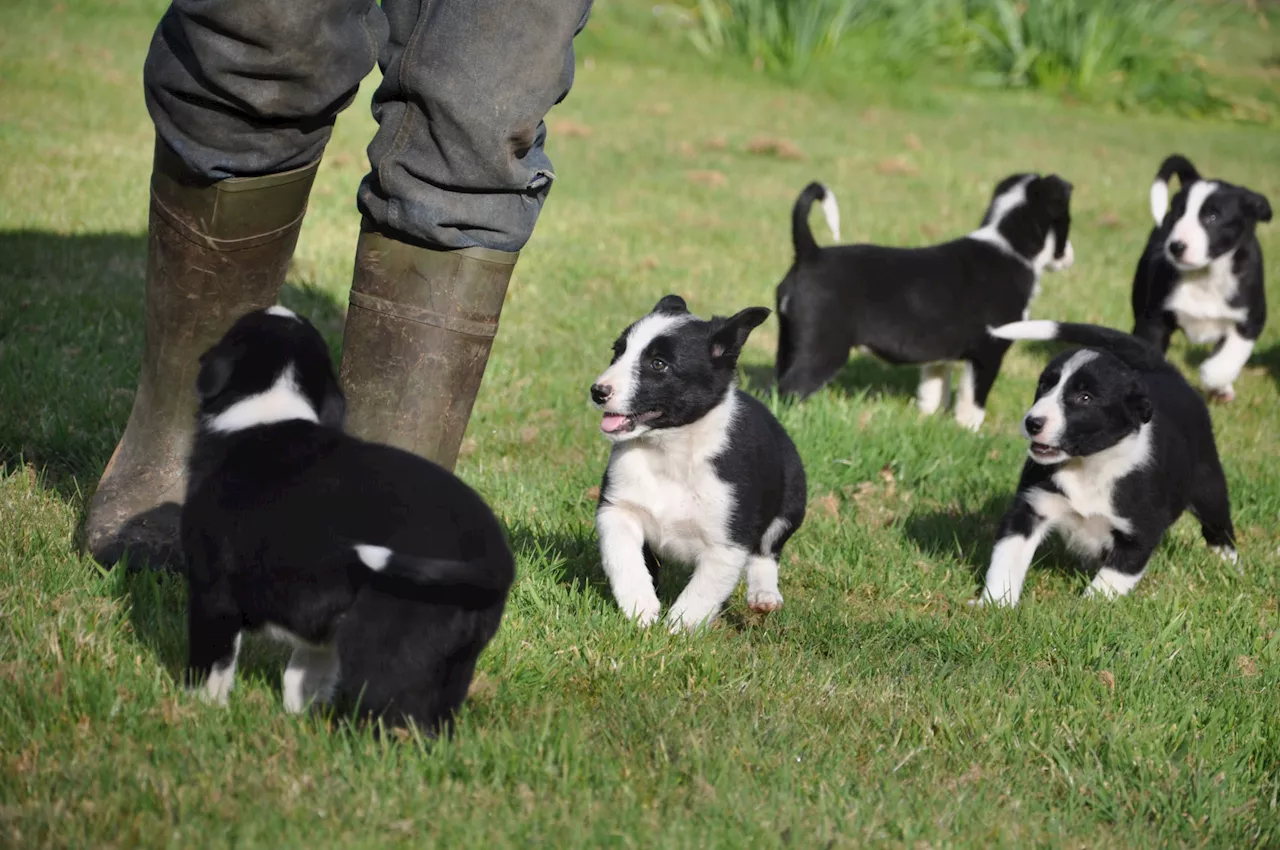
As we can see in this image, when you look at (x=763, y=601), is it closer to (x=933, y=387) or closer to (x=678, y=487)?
(x=678, y=487)

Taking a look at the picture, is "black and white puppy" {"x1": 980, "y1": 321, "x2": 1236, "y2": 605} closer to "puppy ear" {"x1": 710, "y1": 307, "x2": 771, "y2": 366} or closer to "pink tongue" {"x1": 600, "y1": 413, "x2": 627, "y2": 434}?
"puppy ear" {"x1": 710, "y1": 307, "x2": 771, "y2": 366}

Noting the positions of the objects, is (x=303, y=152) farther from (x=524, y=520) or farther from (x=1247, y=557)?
(x=1247, y=557)

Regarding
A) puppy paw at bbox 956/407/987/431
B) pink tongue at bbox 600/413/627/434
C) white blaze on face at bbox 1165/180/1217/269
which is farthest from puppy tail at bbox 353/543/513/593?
white blaze on face at bbox 1165/180/1217/269

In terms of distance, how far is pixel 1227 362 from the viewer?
6.81 m

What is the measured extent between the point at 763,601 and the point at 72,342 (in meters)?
3.03

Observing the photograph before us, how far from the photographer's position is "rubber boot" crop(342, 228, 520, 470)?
3320mm

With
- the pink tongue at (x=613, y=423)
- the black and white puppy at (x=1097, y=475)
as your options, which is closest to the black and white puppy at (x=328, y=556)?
the pink tongue at (x=613, y=423)

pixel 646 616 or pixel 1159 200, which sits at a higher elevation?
pixel 1159 200

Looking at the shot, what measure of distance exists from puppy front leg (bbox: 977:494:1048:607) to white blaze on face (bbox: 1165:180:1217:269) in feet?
9.92

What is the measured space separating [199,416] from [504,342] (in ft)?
11.8

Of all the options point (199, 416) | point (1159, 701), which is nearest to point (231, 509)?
point (199, 416)

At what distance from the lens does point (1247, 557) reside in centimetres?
462

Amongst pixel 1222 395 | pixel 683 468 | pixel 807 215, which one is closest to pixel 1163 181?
pixel 1222 395

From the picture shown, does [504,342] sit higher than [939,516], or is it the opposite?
[939,516]
